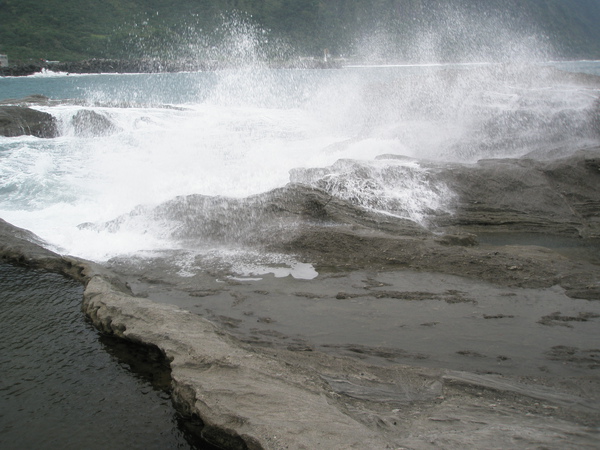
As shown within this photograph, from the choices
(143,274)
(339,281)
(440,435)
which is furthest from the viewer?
(143,274)

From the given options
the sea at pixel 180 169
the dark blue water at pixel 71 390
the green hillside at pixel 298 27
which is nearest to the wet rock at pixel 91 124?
the sea at pixel 180 169

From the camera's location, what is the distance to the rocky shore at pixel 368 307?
2775 mm

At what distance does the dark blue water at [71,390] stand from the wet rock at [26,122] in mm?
11132

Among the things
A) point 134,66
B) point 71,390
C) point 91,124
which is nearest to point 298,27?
point 134,66

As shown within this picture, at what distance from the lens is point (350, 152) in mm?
10508

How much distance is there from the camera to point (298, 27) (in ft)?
225

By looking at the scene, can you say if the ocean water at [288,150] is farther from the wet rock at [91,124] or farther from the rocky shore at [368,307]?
the rocky shore at [368,307]

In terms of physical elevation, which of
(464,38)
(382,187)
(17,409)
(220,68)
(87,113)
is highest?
(464,38)

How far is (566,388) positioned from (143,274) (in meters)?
4.37

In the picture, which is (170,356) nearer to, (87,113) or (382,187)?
(382,187)

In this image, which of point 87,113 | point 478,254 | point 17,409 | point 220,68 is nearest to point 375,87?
point 87,113

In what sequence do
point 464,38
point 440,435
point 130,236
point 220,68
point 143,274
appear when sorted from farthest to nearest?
point 464,38 → point 220,68 → point 130,236 → point 143,274 → point 440,435

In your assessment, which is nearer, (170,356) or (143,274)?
(170,356)

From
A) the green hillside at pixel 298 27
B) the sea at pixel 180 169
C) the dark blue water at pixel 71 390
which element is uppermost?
the green hillside at pixel 298 27
